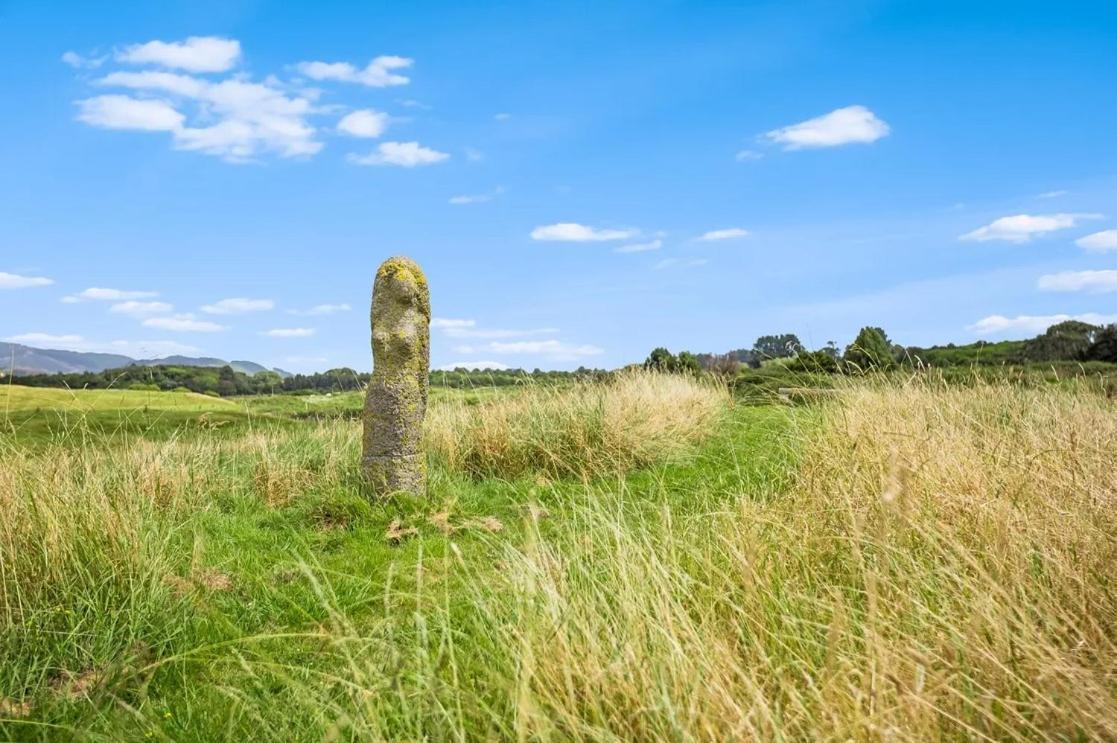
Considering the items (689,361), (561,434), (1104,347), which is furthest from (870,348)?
(1104,347)

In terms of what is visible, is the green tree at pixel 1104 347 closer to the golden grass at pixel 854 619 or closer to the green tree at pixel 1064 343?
the green tree at pixel 1064 343

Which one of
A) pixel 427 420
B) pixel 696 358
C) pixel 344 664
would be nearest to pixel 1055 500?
A: pixel 344 664

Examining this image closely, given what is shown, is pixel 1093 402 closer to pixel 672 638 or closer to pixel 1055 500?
pixel 1055 500

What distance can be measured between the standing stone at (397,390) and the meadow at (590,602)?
0.33 meters

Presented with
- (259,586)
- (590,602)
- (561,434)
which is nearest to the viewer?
(590,602)

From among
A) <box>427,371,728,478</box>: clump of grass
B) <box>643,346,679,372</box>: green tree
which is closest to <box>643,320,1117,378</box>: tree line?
<box>643,346,679,372</box>: green tree

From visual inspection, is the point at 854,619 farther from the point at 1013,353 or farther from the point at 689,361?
→ the point at 1013,353

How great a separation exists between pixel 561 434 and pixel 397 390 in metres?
2.67

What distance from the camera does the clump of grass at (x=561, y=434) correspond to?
31.2ft

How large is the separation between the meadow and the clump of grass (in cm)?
92

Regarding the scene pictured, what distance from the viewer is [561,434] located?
385 inches

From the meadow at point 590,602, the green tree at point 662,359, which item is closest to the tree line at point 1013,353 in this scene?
the green tree at point 662,359

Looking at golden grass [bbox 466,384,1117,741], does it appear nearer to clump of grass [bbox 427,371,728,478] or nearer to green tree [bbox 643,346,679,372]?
clump of grass [bbox 427,371,728,478]

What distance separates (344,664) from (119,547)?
1.78m
